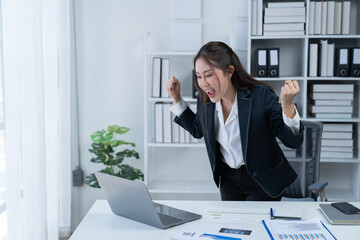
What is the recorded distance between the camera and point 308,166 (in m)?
2.39

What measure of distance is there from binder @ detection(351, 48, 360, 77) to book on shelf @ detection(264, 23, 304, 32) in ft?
1.37

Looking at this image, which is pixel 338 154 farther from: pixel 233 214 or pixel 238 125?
pixel 233 214

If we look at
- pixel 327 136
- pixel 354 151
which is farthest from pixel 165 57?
pixel 354 151

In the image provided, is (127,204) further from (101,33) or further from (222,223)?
(101,33)

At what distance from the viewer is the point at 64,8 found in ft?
10.2

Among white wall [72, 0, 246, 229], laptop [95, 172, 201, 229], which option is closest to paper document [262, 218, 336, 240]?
laptop [95, 172, 201, 229]

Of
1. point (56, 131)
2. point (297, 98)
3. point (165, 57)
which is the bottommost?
point (56, 131)

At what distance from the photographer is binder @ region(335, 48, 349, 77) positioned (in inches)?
120

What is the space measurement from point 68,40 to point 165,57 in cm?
79

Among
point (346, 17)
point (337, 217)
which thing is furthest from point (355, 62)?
point (337, 217)

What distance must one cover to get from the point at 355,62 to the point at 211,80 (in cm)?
162

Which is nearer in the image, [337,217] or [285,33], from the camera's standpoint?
[337,217]

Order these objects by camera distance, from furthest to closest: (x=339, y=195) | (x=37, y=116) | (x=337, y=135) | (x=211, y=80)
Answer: (x=339, y=195) < (x=337, y=135) < (x=37, y=116) < (x=211, y=80)

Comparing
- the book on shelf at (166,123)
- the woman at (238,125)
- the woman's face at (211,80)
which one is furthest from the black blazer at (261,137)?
the book on shelf at (166,123)
